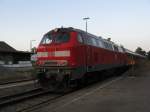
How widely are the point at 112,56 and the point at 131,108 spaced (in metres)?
13.9

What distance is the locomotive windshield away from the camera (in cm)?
1487

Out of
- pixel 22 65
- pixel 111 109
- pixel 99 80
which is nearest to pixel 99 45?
pixel 99 80

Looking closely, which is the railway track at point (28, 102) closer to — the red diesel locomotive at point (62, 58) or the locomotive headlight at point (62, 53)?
the red diesel locomotive at point (62, 58)

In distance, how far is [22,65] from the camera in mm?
45312

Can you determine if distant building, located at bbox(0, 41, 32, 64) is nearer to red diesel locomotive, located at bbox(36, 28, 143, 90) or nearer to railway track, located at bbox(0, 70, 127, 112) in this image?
red diesel locomotive, located at bbox(36, 28, 143, 90)

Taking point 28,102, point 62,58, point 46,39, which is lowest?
point 28,102

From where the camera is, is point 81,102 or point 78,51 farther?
point 78,51

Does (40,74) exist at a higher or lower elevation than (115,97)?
higher

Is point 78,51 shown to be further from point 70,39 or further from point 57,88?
point 57,88

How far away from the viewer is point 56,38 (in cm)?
1509

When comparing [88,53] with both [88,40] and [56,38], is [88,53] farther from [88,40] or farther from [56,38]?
[56,38]

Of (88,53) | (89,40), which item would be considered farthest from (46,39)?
(89,40)

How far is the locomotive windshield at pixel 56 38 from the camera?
14869 millimetres

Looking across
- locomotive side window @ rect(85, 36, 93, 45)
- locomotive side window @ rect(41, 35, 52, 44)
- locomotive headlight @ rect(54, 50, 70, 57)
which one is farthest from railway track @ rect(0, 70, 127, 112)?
locomotive side window @ rect(85, 36, 93, 45)
